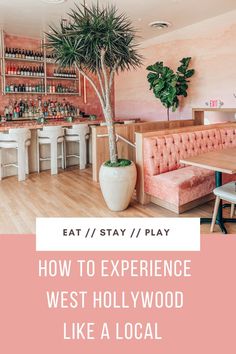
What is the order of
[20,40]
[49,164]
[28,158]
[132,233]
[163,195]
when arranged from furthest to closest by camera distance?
[20,40]
[49,164]
[28,158]
[163,195]
[132,233]

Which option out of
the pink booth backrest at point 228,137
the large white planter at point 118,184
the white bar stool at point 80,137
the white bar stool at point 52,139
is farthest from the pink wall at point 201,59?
the large white planter at point 118,184

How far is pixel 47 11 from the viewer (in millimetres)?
5285

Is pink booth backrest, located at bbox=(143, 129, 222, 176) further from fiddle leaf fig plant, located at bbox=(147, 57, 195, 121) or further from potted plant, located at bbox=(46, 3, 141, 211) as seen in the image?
fiddle leaf fig plant, located at bbox=(147, 57, 195, 121)

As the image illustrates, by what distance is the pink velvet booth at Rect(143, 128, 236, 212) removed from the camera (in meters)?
3.75

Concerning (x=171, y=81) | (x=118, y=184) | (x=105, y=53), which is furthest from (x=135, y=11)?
(x=118, y=184)

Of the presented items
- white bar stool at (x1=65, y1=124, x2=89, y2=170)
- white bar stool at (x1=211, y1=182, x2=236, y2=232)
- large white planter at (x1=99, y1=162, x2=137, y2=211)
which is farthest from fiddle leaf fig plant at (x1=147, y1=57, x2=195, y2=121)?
white bar stool at (x1=211, y1=182, x2=236, y2=232)

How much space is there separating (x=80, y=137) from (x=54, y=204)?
2.40 metres

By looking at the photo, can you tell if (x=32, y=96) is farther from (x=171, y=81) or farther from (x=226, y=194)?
(x=226, y=194)

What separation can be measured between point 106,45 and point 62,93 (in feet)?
14.2

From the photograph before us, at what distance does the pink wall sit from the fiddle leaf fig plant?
0.17m

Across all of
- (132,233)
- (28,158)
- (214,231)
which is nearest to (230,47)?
(214,231)

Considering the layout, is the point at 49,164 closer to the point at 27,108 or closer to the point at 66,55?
the point at 27,108

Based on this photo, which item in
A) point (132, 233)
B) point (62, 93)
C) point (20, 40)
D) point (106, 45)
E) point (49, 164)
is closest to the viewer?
point (132, 233)

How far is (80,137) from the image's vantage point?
638 cm
